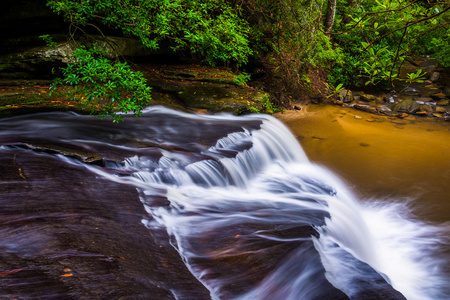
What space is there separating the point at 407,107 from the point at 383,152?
13.3ft

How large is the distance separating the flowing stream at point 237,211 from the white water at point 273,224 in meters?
0.01

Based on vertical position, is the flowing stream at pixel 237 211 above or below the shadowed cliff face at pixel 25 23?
below

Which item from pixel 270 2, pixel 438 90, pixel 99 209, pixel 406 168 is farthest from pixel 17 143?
pixel 438 90

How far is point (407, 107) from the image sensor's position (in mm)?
10062

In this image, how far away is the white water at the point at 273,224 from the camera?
2986 millimetres

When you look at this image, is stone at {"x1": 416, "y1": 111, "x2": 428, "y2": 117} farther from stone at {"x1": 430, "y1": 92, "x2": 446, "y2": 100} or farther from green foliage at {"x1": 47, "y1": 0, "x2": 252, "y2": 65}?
green foliage at {"x1": 47, "y1": 0, "x2": 252, "y2": 65}

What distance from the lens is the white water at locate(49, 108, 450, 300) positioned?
2.99 meters

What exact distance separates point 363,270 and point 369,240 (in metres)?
1.60

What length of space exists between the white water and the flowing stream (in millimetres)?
15

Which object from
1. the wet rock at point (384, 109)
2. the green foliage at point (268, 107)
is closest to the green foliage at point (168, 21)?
the green foliage at point (268, 107)

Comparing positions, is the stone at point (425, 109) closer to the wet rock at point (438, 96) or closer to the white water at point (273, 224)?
the wet rock at point (438, 96)

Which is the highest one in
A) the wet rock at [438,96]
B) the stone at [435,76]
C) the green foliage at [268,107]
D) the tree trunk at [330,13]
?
the tree trunk at [330,13]

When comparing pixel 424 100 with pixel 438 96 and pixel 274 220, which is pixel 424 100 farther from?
pixel 274 220

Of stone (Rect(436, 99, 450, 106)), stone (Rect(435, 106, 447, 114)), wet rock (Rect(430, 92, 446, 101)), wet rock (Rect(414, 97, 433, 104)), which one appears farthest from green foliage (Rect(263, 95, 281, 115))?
wet rock (Rect(430, 92, 446, 101))
